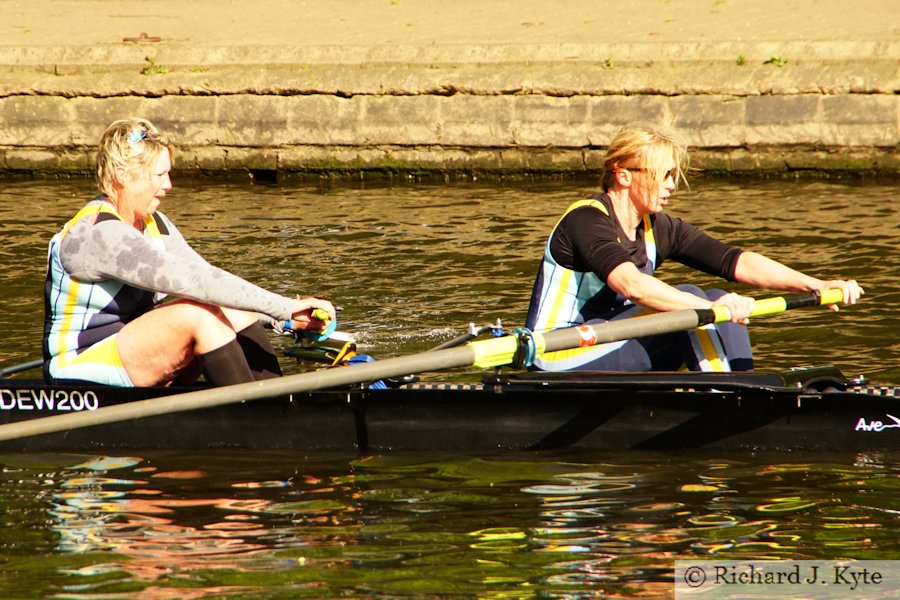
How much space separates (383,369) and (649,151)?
1444mm

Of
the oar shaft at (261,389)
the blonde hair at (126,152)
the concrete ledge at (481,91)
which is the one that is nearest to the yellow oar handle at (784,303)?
the oar shaft at (261,389)

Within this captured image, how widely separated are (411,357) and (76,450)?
5.95 feet

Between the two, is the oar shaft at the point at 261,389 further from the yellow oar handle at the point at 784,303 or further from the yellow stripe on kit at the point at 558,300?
the yellow oar handle at the point at 784,303

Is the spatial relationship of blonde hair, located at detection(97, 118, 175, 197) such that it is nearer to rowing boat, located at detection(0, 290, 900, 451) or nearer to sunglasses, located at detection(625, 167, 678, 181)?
rowing boat, located at detection(0, 290, 900, 451)

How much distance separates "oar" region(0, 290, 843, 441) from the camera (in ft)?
16.6

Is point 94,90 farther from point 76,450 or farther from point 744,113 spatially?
point 76,450

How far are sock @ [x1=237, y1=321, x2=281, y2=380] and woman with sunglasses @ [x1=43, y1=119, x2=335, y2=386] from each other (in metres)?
0.01

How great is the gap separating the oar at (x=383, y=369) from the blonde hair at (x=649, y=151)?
0.63 m

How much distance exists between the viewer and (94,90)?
12.5m

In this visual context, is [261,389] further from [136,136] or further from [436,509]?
[136,136]

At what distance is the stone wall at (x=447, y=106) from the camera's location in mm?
11250
